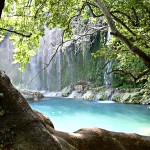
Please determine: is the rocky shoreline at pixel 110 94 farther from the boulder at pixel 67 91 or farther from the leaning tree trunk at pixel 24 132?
the leaning tree trunk at pixel 24 132

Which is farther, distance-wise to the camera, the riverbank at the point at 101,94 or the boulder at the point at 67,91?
the boulder at the point at 67,91

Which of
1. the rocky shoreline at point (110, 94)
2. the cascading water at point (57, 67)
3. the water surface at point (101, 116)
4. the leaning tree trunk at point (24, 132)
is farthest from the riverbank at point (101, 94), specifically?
the leaning tree trunk at point (24, 132)

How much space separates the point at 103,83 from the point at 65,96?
20.7 ft

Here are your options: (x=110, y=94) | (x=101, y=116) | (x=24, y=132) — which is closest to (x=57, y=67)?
(x=110, y=94)

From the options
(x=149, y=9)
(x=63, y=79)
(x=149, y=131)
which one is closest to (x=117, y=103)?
(x=149, y=131)

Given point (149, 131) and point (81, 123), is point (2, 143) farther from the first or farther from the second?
point (81, 123)

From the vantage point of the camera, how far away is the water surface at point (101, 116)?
20.7m

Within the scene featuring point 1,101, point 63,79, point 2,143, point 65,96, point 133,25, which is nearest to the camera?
point 2,143

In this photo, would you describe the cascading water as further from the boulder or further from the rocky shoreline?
the rocky shoreline

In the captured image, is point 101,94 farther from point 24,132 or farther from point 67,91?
point 24,132

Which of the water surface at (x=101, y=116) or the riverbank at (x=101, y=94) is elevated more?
the riverbank at (x=101, y=94)

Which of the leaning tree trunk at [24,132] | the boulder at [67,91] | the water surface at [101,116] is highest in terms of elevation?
the leaning tree trunk at [24,132]

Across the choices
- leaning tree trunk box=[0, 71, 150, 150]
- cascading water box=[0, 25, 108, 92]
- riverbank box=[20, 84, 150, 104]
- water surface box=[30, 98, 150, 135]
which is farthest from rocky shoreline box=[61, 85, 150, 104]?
leaning tree trunk box=[0, 71, 150, 150]

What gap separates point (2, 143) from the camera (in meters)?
4.16
